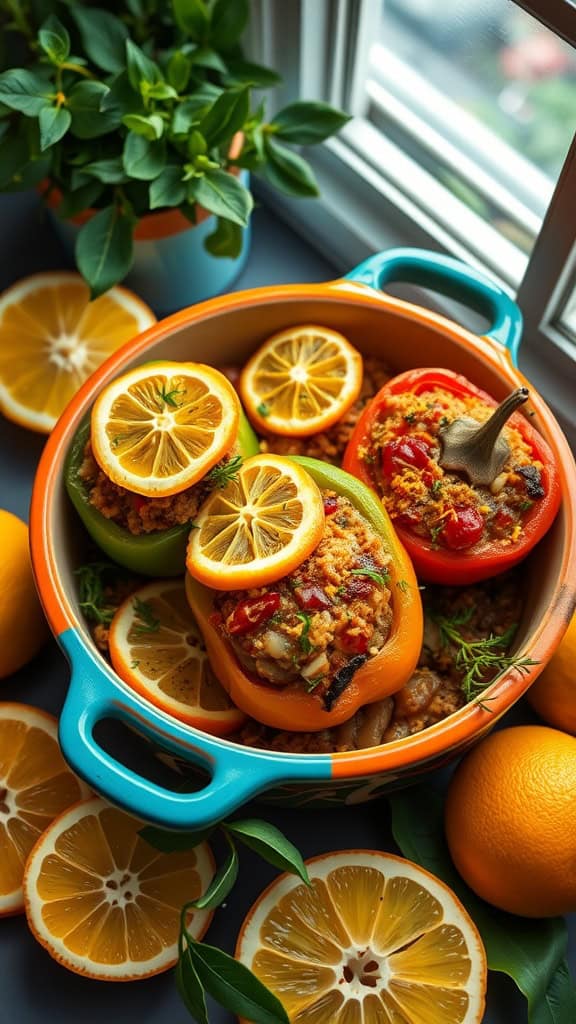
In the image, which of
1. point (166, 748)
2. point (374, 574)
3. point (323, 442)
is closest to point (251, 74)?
point (323, 442)

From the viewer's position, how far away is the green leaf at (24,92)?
1.26m

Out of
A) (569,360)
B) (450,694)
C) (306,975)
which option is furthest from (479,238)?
(306,975)

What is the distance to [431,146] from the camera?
5.01 ft

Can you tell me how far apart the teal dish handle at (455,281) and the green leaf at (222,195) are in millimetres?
166

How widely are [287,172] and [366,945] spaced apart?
3.31ft

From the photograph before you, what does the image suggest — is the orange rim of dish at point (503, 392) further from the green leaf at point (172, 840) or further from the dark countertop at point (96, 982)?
the dark countertop at point (96, 982)

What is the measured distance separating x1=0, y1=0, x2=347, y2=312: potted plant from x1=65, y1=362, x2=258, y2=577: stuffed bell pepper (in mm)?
261

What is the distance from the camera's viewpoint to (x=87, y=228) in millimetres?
1361

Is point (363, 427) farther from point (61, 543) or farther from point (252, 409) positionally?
point (61, 543)

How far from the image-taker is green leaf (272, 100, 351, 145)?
140 cm

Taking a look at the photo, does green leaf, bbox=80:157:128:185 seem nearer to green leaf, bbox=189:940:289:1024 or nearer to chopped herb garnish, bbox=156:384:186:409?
chopped herb garnish, bbox=156:384:186:409

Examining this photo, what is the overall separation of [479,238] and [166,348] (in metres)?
0.52

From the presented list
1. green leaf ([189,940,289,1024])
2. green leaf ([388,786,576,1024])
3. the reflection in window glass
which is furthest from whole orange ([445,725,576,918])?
the reflection in window glass

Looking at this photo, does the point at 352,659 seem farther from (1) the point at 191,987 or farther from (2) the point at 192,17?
(2) the point at 192,17
